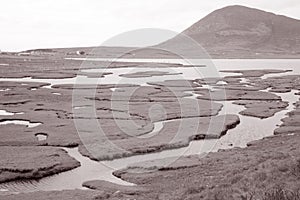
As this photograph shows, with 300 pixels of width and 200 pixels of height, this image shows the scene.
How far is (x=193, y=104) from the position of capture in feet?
218

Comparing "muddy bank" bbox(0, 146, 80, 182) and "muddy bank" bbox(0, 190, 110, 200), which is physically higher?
"muddy bank" bbox(0, 146, 80, 182)

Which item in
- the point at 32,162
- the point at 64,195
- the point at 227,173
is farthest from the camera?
the point at 32,162

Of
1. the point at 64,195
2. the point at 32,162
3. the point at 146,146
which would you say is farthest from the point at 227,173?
the point at 32,162

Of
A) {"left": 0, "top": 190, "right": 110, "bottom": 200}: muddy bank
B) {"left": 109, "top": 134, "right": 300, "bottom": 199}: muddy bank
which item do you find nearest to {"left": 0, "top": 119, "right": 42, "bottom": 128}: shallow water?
{"left": 109, "top": 134, "right": 300, "bottom": 199}: muddy bank

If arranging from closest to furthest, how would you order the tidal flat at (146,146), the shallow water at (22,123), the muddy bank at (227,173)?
the muddy bank at (227,173) < the tidal flat at (146,146) < the shallow water at (22,123)

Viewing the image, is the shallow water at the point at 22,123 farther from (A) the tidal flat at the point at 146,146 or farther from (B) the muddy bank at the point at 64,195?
(B) the muddy bank at the point at 64,195

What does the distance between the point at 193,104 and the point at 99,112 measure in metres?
16.9

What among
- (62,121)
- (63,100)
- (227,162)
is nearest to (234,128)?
(227,162)

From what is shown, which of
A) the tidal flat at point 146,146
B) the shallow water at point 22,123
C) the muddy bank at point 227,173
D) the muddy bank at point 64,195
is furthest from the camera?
the shallow water at point 22,123

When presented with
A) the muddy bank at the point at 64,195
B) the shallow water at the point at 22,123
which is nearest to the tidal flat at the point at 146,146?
the muddy bank at the point at 64,195

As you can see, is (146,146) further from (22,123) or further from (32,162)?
(22,123)

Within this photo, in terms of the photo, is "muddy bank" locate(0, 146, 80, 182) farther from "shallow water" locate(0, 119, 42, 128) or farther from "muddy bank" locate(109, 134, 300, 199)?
"shallow water" locate(0, 119, 42, 128)

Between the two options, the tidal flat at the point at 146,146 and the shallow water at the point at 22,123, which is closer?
the tidal flat at the point at 146,146

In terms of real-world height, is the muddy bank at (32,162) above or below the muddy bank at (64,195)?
above
